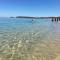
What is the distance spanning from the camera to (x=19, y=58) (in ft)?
32.0

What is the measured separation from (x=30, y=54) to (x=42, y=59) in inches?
59.1

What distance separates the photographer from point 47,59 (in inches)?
375

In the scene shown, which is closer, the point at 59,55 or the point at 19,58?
the point at 19,58

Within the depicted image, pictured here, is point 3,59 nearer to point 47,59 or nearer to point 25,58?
point 25,58

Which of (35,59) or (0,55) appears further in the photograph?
(0,55)

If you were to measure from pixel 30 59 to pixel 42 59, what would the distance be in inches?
32.6

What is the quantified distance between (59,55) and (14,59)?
3500 millimetres

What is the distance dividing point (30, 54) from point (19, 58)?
1.33 m

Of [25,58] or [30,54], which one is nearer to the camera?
[25,58]

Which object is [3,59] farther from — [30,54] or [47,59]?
[47,59]

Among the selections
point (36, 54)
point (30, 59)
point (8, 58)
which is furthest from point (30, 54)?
point (8, 58)

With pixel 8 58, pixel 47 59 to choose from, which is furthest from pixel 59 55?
pixel 8 58

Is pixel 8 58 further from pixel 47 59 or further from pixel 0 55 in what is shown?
pixel 47 59

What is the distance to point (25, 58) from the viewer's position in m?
9.81
